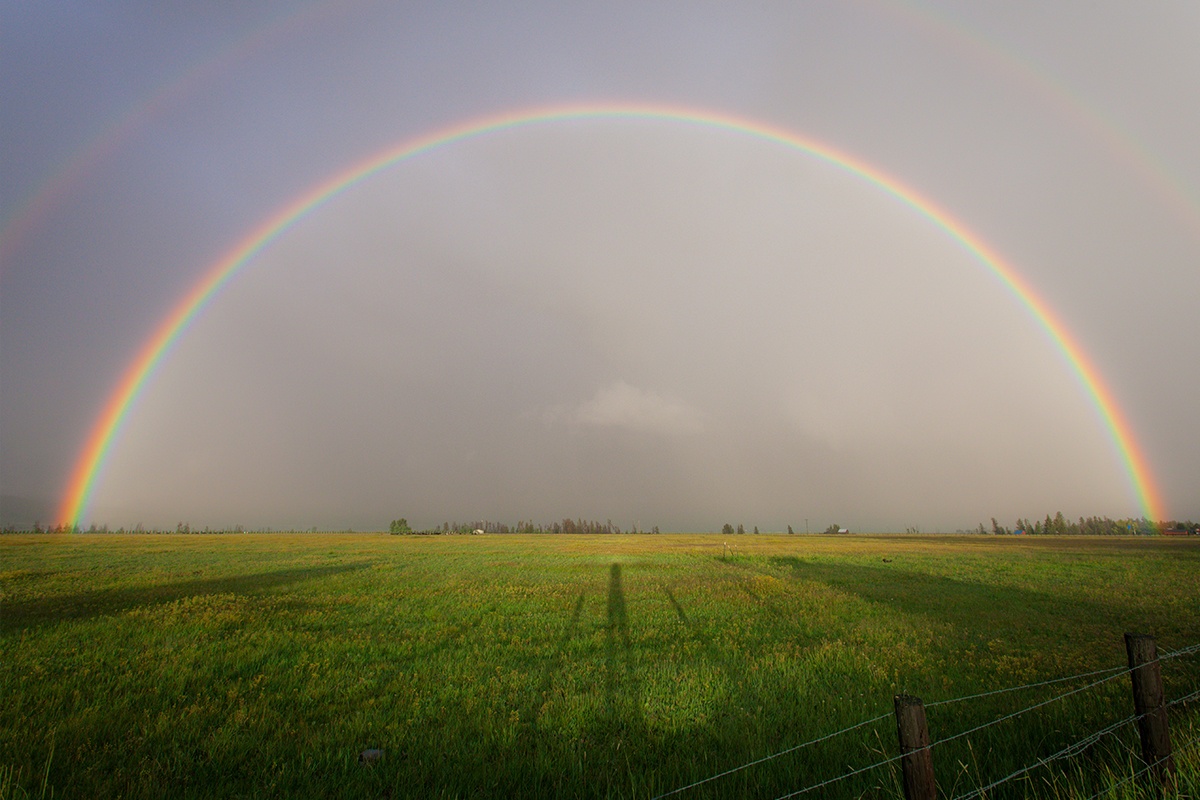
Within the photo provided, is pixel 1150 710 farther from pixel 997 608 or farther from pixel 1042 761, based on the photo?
pixel 997 608

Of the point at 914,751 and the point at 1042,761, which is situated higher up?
the point at 914,751

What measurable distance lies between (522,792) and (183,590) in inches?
927

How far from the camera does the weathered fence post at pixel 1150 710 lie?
5.59 meters

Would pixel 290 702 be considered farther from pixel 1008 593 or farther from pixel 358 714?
pixel 1008 593

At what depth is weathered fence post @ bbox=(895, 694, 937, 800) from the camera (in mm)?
4086

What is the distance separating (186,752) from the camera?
7340 mm

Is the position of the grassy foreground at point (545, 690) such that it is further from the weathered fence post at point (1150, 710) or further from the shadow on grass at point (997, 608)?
the weathered fence post at point (1150, 710)

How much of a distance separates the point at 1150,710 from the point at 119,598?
28.0 metres

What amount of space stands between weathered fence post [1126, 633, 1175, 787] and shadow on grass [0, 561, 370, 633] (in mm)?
22624

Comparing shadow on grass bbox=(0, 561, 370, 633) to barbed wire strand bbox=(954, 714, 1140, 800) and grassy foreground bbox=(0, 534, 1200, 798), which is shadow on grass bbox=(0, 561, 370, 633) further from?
barbed wire strand bbox=(954, 714, 1140, 800)

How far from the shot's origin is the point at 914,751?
4.12 meters

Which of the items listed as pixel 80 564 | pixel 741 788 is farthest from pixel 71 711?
pixel 80 564

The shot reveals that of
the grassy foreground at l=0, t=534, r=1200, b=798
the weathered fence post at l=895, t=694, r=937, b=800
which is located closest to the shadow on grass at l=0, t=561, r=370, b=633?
the grassy foreground at l=0, t=534, r=1200, b=798

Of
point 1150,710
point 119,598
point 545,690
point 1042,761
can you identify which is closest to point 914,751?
point 1042,761
